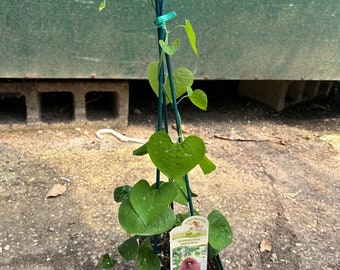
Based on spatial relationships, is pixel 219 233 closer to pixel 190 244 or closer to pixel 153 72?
pixel 190 244

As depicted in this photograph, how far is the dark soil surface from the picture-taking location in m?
1.34

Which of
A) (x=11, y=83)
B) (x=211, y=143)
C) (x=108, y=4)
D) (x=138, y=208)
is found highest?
(x=108, y=4)

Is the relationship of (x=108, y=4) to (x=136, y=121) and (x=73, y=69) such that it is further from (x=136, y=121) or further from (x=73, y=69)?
(x=136, y=121)

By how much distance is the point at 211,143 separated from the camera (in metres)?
2.05

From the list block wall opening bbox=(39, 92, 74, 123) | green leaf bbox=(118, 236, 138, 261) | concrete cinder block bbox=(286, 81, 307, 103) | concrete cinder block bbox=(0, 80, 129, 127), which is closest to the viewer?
green leaf bbox=(118, 236, 138, 261)

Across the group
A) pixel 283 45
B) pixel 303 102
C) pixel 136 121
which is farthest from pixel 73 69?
pixel 303 102

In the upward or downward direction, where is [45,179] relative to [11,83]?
downward

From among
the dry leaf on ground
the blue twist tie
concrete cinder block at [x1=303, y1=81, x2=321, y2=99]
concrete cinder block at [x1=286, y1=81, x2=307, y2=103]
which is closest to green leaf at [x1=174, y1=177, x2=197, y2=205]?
the blue twist tie

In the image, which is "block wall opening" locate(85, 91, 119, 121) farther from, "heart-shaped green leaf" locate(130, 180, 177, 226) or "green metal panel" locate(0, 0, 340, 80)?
"heart-shaped green leaf" locate(130, 180, 177, 226)

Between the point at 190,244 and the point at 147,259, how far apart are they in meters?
0.13

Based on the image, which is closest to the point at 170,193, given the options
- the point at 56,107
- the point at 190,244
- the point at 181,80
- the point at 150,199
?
the point at 150,199

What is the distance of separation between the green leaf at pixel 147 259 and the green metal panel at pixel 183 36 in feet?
3.54

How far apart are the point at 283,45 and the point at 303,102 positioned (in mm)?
710

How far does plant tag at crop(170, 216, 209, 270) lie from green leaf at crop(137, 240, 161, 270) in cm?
5
